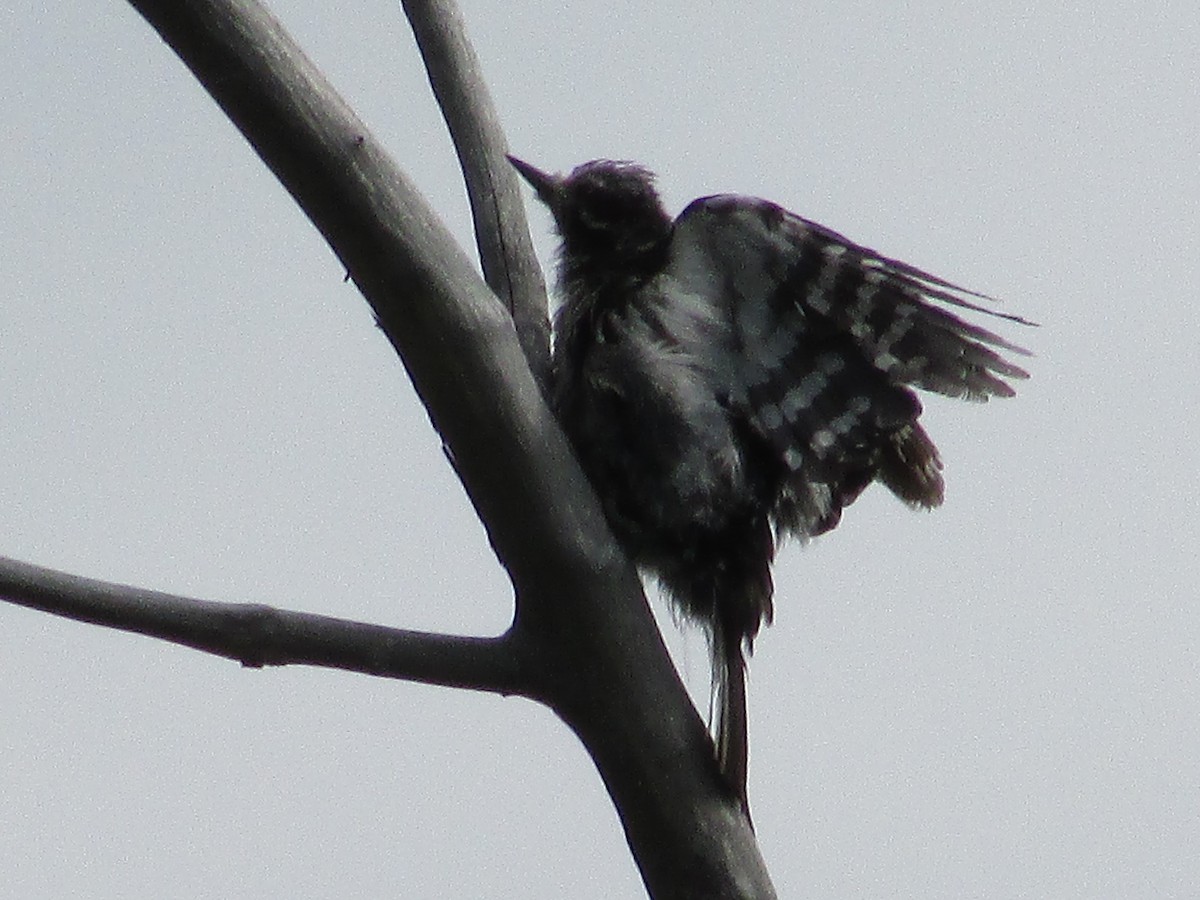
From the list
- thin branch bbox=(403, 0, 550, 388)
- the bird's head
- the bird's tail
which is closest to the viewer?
the bird's tail

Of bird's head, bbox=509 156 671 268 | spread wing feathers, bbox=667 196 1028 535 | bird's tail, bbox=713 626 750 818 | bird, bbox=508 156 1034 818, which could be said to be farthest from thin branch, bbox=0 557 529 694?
bird's head, bbox=509 156 671 268

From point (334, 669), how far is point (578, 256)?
144cm

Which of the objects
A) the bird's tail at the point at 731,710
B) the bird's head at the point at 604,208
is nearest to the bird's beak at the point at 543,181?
the bird's head at the point at 604,208

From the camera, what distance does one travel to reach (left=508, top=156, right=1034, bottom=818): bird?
2.52 meters

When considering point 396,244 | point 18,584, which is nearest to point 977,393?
point 396,244

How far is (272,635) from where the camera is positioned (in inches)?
77.0

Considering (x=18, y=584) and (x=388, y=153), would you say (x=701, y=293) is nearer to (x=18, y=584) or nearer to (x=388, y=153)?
(x=388, y=153)

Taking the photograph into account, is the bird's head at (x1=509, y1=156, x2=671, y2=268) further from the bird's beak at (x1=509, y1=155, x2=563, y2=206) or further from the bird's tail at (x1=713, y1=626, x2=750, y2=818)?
the bird's tail at (x1=713, y1=626, x2=750, y2=818)

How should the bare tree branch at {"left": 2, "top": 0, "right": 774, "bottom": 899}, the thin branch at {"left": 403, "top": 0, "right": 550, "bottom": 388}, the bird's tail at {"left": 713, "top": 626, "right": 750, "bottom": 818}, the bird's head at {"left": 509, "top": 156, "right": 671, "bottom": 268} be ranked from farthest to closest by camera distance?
the bird's head at {"left": 509, "top": 156, "right": 671, "bottom": 268} → the thin branch at {"left": 403, "top": 0, "right": 550, "bottom": 388} → the bird's tail at {"left": 713, "top": 626, "right": 750, "bottom": 818} → the bare tree branch at {"left": 2, "top": 0, "right": 774, "bottom": 899}

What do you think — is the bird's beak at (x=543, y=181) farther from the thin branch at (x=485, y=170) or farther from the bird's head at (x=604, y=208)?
the thin branch at (x=485, y=170)

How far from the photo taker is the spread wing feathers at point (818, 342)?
250 cm

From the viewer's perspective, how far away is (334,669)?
200 centimetres

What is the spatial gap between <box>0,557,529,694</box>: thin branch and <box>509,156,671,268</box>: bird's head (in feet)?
4.41

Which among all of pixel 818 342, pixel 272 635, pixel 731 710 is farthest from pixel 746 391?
pixel 272 635
